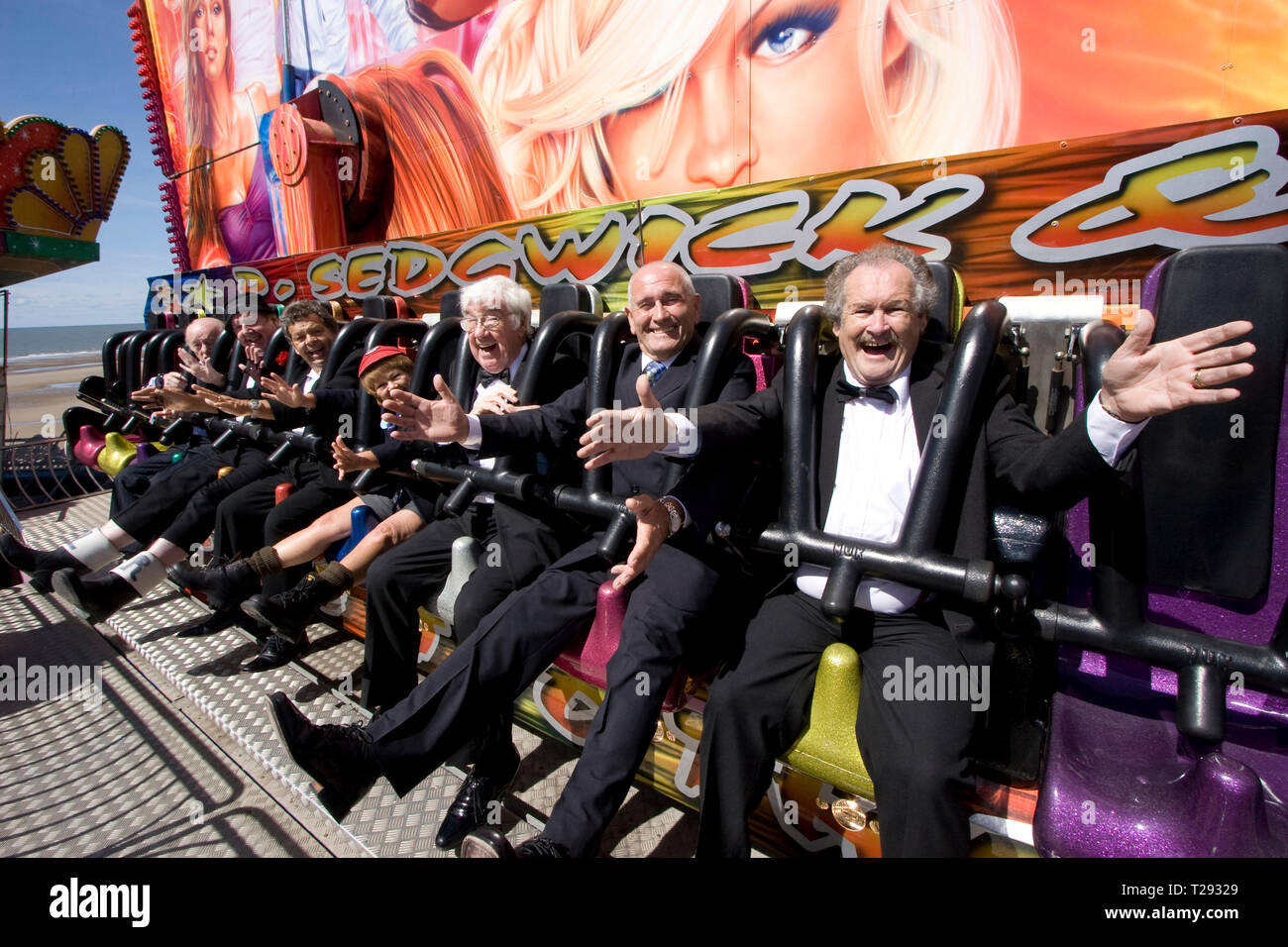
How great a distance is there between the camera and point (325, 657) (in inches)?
112

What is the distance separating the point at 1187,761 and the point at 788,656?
29.1 inches

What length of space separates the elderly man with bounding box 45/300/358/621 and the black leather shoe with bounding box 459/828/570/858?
2.05 meters

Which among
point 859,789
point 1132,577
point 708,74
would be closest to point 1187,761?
point 1132,577

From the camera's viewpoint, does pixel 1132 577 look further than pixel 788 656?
No

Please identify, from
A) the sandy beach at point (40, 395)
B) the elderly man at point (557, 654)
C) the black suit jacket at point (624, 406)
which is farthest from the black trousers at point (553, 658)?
the sandy beach at point (40, 395)

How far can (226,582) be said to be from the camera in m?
2.51

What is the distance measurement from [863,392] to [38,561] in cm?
354

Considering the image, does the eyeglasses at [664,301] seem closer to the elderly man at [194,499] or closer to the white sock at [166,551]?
the elderly man at [194,499]

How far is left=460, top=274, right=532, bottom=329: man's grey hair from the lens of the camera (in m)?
2.37

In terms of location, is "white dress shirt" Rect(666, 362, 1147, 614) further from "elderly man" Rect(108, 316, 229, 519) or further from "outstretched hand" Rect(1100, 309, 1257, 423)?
"elderly man" Rect(108, 316, 229, 519)

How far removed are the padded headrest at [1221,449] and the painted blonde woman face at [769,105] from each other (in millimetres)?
2347

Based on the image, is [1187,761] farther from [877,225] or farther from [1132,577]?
[877,225]

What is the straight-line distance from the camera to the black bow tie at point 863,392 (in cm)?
157

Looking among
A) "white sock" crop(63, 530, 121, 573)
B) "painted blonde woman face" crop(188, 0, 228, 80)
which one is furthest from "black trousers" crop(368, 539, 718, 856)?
"painted blonde woman face" crop(188, 0, 228, 80)
